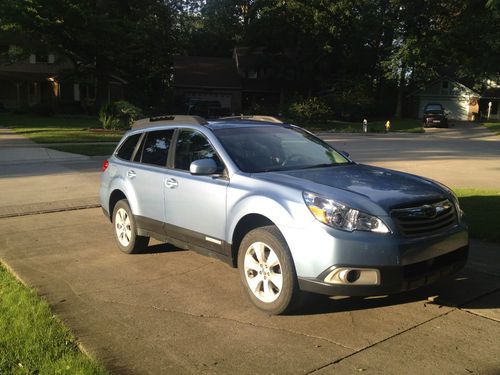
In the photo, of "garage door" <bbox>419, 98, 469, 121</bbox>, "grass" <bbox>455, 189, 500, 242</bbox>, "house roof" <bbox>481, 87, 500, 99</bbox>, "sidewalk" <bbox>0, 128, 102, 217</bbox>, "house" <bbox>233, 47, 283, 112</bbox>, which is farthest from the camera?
"garage door" <bbox>419, 98, 469, 121</bbox>

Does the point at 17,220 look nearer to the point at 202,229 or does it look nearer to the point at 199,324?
the point at 202,229

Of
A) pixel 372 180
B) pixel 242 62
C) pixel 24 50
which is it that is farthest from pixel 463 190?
pixel 242 62

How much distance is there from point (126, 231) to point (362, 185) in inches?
127

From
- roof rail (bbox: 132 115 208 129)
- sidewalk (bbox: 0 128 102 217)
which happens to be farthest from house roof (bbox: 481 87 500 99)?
roof rail (bbox: 132 115 208 129)

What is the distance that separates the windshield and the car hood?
0.28 metres

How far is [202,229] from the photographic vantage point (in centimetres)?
513

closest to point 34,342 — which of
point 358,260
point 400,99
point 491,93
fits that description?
point 358,260

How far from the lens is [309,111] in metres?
40.2

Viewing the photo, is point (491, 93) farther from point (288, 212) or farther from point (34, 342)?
point (34, 342)

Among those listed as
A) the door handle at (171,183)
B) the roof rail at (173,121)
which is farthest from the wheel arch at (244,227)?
the roof rail at (173,121)

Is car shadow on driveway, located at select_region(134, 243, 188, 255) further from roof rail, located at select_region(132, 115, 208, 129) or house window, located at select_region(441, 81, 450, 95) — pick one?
house window, located at select_region(441, 81, 450, 95)

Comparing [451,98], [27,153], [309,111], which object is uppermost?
[451,98]

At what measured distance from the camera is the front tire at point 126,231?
20.5 ft

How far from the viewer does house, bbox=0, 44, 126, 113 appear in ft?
151
